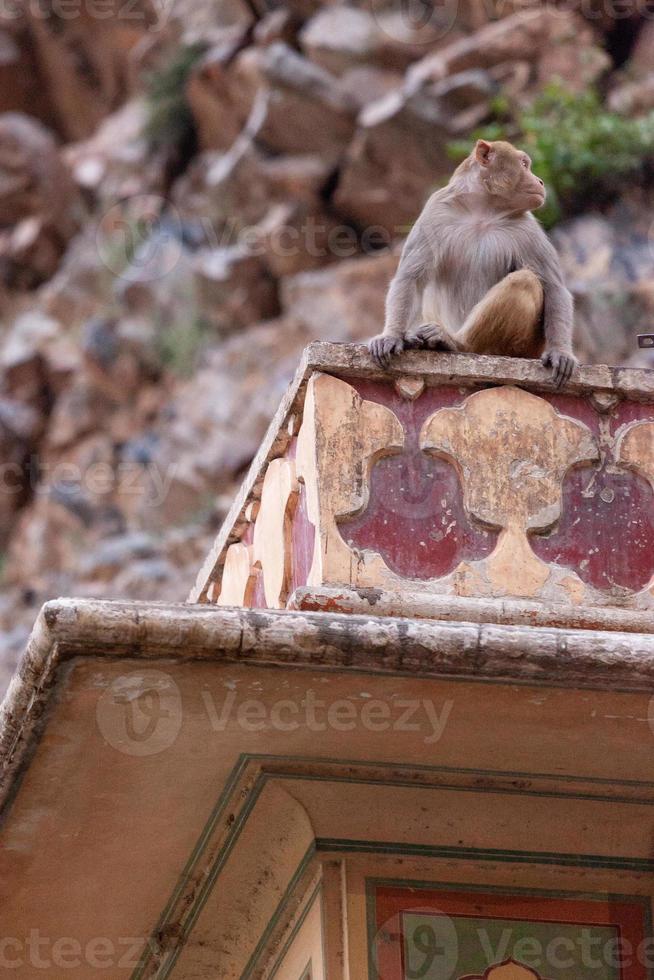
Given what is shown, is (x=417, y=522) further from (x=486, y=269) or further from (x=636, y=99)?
(x=636, y=99)

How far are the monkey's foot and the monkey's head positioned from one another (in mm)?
1102

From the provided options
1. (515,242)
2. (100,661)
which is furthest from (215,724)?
(515,242)

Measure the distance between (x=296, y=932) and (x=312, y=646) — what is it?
1465mm

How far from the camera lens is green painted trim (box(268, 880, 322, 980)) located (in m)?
6.39

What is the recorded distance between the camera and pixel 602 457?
22.3 feet

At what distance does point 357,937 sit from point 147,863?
0.92m

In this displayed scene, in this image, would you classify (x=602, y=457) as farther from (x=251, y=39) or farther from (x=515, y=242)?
(x=251, y=39)

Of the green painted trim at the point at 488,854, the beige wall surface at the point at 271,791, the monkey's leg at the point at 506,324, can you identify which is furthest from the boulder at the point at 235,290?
the green painted trim at the point at 488,854

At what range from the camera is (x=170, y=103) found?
107ft

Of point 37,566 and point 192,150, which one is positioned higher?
point 192,150

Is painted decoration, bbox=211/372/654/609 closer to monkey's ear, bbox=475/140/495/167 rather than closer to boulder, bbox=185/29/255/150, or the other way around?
monkey's ear, bbox=475/140/495/167

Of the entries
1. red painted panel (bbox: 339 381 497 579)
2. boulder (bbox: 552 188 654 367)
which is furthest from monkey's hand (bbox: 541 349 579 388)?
boulder (bbox: 552 188 654 367)

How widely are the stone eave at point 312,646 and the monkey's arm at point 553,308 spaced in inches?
58.5

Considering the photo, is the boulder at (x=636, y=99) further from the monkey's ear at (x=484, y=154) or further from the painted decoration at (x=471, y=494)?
the painted decoration at (x=471, y=494)
